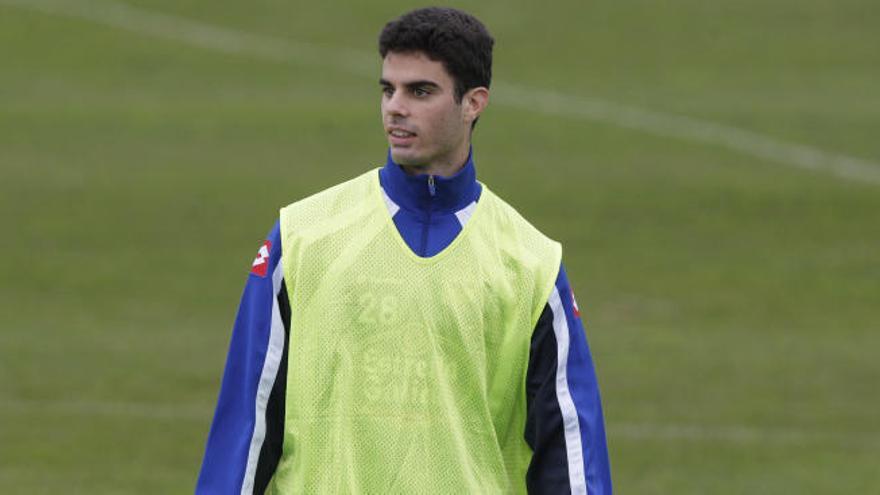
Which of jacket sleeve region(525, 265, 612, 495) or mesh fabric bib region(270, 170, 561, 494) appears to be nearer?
mesh fabric bib region(270, 170, 561, 494)

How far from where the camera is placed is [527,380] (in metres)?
5.16

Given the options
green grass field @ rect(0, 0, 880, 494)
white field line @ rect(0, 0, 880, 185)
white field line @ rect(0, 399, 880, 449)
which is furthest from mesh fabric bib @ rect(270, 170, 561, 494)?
white field line @ rect(0, 0, 880, 185)

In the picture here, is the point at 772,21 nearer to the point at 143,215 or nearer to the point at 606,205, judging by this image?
the point at 606,205

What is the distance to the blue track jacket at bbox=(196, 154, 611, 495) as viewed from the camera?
16.3ft

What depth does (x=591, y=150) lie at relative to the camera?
75.8 ft

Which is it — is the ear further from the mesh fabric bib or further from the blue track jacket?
the mesh fabric bib

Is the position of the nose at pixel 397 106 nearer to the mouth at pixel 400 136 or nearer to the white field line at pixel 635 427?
the mouth at pixel 400 136

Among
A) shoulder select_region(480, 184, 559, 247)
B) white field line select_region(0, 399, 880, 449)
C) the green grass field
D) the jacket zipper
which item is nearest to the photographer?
the jacket zipper

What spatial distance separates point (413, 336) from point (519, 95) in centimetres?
2127

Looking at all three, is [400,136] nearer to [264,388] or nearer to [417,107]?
[417,107]

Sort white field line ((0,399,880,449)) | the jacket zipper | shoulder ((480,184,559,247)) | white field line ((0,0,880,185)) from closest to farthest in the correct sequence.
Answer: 1. the jacket zipper
2. shoulder ((480,184,559,247))
3. white field line ((0,399,880,449))
4. white field line ((0,0,880,185))


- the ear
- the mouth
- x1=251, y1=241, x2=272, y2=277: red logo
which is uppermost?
the ear

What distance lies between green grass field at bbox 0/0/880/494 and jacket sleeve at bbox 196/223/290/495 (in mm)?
6688

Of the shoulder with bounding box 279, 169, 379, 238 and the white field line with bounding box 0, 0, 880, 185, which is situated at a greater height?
the white field line with bounding box 0, 0, 880, 185
